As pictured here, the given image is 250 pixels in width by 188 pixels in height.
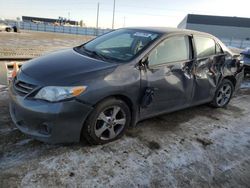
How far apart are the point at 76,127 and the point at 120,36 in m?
2.00

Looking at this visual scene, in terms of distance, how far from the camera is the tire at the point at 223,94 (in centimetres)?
535

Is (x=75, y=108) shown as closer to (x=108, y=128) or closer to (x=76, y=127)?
(x=76, y=127)

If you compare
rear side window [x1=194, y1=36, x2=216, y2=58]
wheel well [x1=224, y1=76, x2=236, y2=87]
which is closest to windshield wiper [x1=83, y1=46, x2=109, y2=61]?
rear side window [x1=194, y1=36, x2=216, y2=58]

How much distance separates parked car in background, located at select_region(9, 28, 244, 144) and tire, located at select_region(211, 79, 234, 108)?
Result: 12.7 inches

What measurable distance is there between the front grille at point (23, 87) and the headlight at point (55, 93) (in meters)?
0.15

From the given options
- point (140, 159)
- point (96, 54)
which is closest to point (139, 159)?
point (140, 159)

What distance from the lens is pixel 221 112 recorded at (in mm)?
5402

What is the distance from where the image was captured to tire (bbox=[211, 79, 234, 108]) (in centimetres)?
535

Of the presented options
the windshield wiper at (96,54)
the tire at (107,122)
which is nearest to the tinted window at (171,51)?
the windshield wiper at (96,54)

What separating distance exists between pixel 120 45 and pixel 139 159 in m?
1.89

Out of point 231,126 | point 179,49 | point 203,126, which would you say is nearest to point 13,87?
point 179,49

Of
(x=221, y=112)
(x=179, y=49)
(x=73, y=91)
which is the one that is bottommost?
(x=221, y=112)

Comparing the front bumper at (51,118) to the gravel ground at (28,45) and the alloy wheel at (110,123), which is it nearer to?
the alloy wheel at (110,123)

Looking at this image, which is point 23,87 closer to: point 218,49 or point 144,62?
point 144,62
